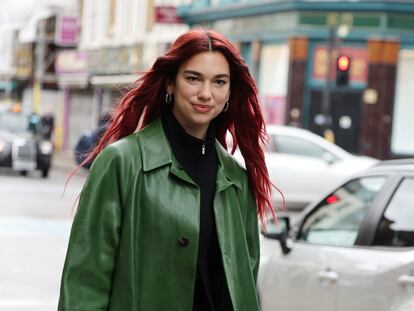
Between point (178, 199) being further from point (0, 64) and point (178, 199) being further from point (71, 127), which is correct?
point (0, 64)

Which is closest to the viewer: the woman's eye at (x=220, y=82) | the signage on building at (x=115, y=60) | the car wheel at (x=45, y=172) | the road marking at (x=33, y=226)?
the woman's eye at (x=220, y=82)

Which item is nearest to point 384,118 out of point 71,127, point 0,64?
point 71,127

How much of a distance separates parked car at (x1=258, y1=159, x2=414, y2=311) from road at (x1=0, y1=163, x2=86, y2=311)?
1355 millimetres

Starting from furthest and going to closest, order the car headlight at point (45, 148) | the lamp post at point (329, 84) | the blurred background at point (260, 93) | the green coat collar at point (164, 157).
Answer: the car headlight at point (45, 148) < the lamp post at point (329, 84) < the blurred background at point (260, 93) < the green coat collar at point (164, 157)

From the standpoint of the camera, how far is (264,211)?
4.33 meters

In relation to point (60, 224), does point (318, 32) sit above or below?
above

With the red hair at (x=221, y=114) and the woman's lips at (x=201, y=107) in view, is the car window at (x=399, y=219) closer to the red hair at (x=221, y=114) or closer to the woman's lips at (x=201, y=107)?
the red hair at (x=221, y=114)

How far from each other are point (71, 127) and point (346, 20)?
22409mm

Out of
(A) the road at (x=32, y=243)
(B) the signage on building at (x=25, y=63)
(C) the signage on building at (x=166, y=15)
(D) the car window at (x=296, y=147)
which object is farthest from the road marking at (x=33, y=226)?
(B) the signage on building at (x=25, y=63)

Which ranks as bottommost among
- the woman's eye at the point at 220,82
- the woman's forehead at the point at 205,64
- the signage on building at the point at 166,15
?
the signage on building at the point at 166,15

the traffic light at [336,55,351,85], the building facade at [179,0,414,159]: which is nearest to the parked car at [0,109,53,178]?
the building facade at [179,0,414,159]

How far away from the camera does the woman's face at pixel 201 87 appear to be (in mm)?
3924

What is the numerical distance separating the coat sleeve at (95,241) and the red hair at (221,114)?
283 mm

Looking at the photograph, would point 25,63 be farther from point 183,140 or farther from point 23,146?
point 183,140
